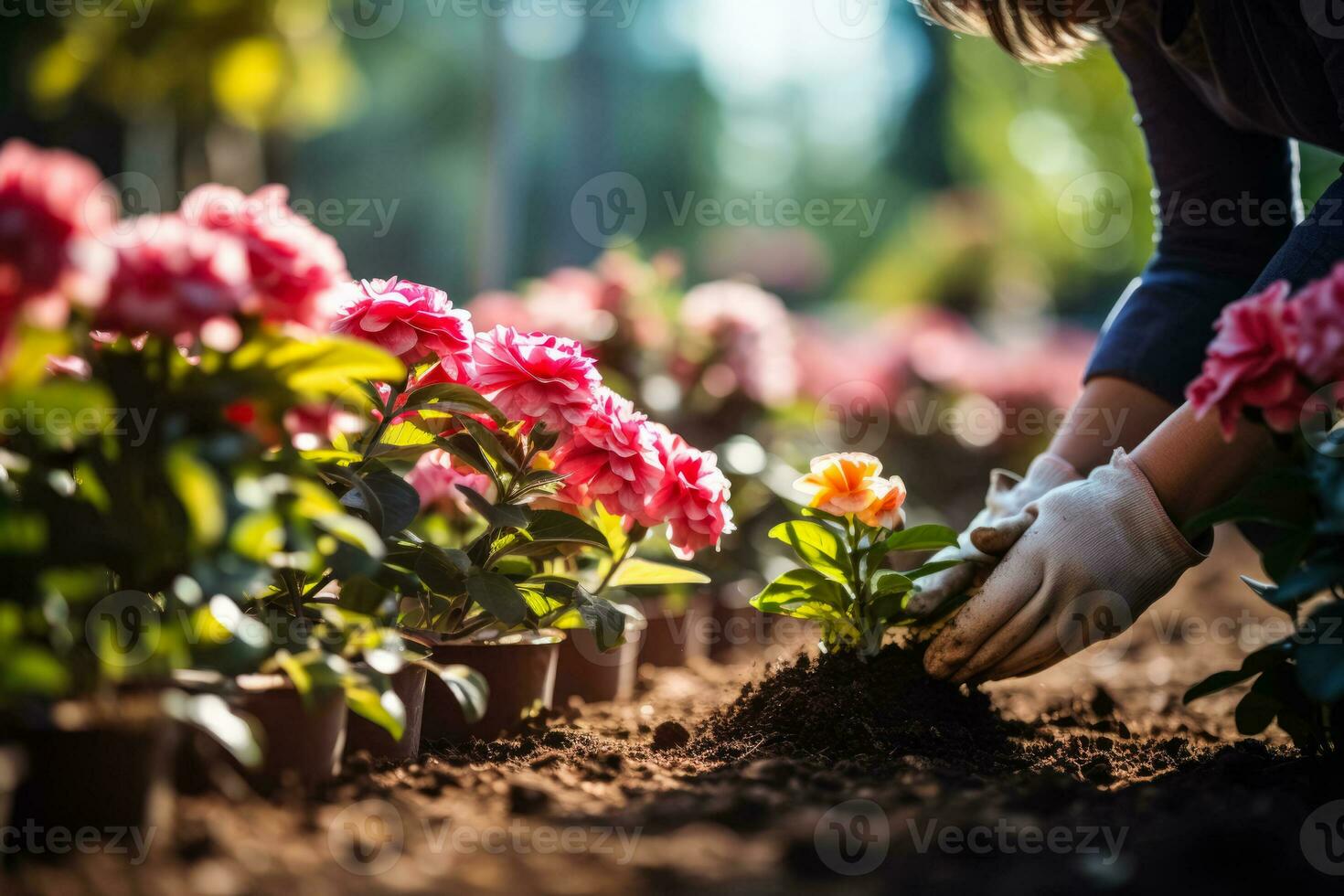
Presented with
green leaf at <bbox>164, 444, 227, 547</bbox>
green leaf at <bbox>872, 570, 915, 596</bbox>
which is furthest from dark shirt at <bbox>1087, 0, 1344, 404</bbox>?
green leaf at <bbox>164, 444, 227, 547</bbox>

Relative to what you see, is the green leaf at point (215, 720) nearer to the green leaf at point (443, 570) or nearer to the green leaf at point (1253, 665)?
the green leaf at point (443, 570)

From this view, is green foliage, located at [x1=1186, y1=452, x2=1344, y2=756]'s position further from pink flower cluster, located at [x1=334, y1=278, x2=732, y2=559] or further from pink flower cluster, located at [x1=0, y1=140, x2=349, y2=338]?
pink flower cluster, located at [x1=0, y1=140, x2=349, y2=338]

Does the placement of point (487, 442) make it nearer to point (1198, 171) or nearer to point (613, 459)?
point (613, 459)

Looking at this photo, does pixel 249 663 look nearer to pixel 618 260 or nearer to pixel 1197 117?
pixel 1197 117

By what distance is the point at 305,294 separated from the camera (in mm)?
1111

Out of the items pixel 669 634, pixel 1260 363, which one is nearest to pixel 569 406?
pixel 1260 363

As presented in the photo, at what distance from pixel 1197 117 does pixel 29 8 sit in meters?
4.68

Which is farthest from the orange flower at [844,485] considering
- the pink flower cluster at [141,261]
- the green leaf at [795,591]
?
the pink flower cluster at [141,261]

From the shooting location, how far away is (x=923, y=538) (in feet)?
5.30

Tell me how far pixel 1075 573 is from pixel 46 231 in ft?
4.58

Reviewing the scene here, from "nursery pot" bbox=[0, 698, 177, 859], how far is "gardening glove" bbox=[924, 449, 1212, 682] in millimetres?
1152

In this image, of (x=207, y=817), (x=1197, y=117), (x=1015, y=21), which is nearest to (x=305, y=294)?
(x=207, y=817)

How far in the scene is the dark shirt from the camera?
164 cm

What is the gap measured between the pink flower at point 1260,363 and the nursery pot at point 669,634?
1.49 meters
